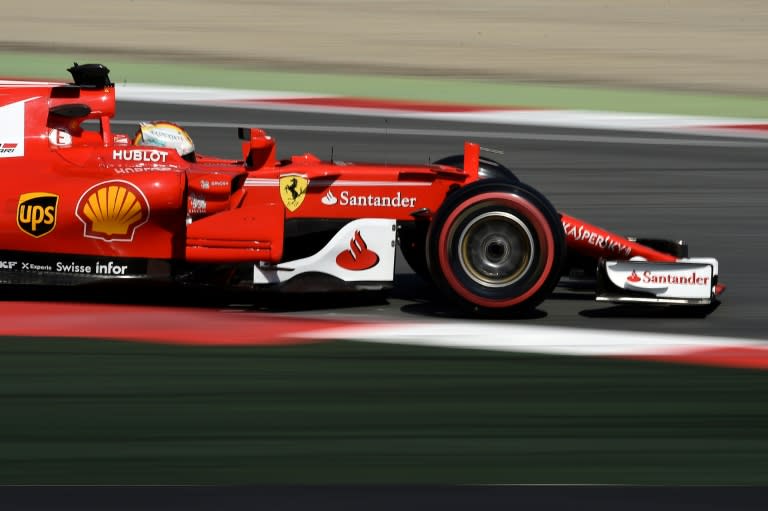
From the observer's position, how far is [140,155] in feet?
24.7

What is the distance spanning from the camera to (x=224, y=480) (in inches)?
191

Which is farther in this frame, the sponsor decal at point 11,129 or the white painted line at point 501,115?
Result: the white painted line at point 501,115

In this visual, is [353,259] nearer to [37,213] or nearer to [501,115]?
[37,213]

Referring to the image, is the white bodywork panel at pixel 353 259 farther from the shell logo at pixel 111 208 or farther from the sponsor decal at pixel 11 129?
the sponsor decal at pixel 11 129

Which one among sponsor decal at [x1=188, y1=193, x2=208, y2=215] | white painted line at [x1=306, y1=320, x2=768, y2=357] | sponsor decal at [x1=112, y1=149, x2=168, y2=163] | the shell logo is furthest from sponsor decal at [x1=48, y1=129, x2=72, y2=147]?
white painted line at [x1=306, y1=320, x2=768, y2=357]

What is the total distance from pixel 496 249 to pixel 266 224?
1237 millimetres

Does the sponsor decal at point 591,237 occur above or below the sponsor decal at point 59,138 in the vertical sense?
below

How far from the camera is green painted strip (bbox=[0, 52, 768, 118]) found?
1703cm

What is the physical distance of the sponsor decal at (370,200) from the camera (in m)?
7.51

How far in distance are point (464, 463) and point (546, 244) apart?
2.37 m

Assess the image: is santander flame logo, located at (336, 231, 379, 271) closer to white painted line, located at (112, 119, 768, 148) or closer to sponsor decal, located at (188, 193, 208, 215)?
sponsor decal, located at (188, 193, 208, 215)

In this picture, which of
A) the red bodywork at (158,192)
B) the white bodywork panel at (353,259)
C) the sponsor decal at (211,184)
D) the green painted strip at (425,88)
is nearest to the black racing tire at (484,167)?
the red bodywork at (158,192)

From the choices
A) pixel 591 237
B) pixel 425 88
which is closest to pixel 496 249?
pixel 591 237

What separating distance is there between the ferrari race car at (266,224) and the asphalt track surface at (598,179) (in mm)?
302
